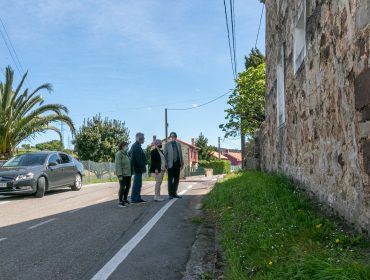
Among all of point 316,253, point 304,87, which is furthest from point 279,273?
point 304,87

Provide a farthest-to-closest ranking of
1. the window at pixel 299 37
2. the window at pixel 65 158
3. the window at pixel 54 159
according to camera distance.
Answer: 1. the window at pixel 65 158
2. the window at pixel 54 159
3. the window at pixel 299 37

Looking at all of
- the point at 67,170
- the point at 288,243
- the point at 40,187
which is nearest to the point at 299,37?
the point at 288,243

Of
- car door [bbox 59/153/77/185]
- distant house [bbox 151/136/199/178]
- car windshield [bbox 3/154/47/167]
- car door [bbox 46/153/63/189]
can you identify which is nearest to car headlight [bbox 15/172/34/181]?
car door [bbox 46/153/63/189]

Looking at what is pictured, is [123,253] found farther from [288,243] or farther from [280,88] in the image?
[280,88]

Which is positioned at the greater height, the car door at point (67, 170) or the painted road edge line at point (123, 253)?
the car door at point (67, 170)

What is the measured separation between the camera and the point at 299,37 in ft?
24.1

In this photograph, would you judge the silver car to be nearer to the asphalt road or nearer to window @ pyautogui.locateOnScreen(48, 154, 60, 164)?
window @ pyautogui.locateOnScreen(48, 154, 60, 164)

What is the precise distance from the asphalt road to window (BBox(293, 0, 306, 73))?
132 inches

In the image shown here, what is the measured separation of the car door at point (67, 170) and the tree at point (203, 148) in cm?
6962

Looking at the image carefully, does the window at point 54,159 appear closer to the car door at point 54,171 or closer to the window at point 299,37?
the car door at point 54,171

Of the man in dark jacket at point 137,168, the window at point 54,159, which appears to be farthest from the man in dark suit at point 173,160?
the window at point 54,159

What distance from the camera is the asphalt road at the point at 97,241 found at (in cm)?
458

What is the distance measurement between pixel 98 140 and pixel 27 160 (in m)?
28.1

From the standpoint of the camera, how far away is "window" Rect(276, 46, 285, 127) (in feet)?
30.9
